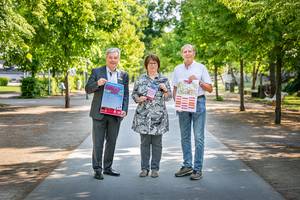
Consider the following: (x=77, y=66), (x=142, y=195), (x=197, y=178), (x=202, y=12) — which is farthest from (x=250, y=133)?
(x=77, y=66)

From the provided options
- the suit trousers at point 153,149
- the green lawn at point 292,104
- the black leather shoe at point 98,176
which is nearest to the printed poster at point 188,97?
the suit trousers at point 153,149

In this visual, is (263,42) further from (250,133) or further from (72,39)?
(72,39)

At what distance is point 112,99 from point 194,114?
1.20m

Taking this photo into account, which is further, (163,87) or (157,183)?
(163,87)

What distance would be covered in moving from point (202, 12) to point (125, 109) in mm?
10879

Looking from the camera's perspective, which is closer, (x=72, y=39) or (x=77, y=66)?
(x=72, y=39)

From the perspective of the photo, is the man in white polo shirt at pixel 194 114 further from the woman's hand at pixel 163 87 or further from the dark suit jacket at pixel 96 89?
the dark suit jacket at pixel 96 89

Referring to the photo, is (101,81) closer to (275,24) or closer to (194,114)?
(194,114)

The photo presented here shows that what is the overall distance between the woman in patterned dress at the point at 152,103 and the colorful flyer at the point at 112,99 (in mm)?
216

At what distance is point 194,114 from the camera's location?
733 cm

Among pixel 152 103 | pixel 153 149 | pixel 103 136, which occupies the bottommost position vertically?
pixel 153 149

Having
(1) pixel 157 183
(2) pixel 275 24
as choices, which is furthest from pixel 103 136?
(2) pixel 275 24

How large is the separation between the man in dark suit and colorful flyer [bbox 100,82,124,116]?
7 cm

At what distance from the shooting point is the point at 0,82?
64812 millimetres
